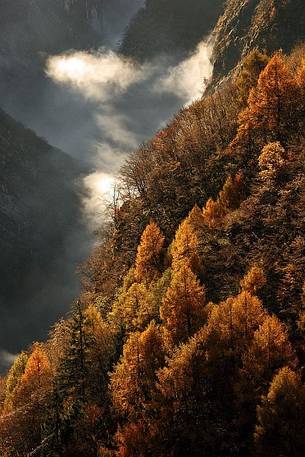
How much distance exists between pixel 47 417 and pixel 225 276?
86.8 ft

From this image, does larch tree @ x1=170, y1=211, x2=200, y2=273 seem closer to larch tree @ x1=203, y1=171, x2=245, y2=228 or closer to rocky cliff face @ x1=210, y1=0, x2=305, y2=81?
larch tree @ x1=203, y1=171, x2=245, y2=228

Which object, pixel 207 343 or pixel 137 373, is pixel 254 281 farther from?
pixel 137 373

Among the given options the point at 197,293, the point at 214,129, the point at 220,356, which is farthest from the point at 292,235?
the point at 214,129

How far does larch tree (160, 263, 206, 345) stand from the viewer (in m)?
57.4

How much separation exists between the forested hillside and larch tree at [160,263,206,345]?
12 centimetres

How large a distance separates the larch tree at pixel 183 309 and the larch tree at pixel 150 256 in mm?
19238

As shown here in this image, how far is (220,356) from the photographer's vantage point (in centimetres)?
5194

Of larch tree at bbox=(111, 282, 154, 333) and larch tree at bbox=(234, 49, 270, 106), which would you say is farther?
larch tree at bbox=(234, 49, 270, 106)

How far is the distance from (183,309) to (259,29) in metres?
135

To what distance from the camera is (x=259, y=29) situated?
16725 centimetres

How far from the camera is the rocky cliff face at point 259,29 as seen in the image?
154 m

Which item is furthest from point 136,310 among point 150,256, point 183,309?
point 150,256

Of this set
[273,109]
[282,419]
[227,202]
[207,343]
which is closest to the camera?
[282,419]

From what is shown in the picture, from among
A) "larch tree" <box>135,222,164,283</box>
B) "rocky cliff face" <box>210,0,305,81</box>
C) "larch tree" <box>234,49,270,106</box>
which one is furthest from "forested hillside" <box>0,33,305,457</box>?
"rocky cliff face" <box>210,0,305,81</box>
